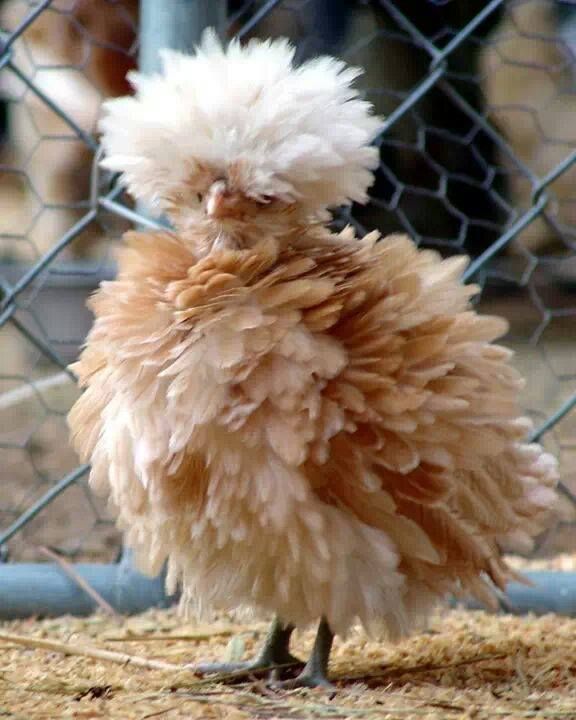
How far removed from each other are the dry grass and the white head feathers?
1.68 feet

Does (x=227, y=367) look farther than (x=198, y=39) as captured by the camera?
No

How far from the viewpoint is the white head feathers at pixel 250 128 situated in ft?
3.93

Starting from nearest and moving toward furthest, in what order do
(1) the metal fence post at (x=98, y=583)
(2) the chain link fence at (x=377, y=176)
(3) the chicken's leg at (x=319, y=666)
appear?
(3) the chicken's leg at (x=319, y=666), (1) the metal fence post at (x=98, y=583), (2) the chain link fence at (x=377, y=176)

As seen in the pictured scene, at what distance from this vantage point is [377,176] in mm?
2744

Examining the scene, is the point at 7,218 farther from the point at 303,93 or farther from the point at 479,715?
the point at 479,715

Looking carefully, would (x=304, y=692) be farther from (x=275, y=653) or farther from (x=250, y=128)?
(x=250, y=128)

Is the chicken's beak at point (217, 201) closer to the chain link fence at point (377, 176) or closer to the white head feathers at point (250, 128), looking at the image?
the white head feathers at point (250, 128)

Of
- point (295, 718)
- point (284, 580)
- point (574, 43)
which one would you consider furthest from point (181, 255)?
point (574, 43)

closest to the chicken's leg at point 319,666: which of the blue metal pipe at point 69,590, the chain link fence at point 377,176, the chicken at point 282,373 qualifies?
the chicken at point 282,373

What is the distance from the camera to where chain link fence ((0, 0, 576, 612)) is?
7.86 ft

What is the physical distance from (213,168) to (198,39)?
396mm

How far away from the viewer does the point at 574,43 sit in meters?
2.76

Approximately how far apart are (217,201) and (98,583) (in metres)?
0.70

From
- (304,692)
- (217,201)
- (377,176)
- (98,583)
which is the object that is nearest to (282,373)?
(217,201)
